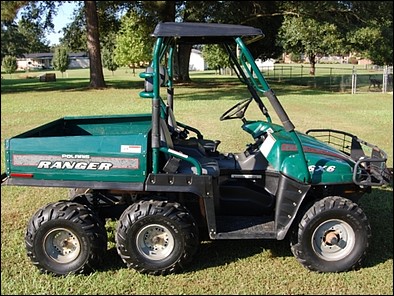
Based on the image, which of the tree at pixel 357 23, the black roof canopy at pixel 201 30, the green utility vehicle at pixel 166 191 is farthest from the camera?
the tree at pixel 357 23

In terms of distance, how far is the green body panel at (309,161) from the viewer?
3.77 m

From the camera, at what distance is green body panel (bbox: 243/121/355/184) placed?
148 inches

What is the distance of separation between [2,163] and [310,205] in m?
5.43

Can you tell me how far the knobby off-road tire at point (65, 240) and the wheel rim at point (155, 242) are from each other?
1.03ft

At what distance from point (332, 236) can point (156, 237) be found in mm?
1411

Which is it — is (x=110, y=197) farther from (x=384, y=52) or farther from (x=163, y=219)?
(x=384, y=52)

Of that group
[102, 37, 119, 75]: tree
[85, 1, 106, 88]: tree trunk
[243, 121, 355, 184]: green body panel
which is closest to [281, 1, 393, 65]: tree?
[85, 1, 106, 88]: tree trunk

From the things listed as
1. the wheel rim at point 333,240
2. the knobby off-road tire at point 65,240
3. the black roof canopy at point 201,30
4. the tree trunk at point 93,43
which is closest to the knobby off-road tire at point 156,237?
the knobby off-road tire at point 65,240

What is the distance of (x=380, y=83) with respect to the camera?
2497 centimetres

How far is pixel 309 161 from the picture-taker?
12.5 ft

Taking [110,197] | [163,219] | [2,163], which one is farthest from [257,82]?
[2,163]

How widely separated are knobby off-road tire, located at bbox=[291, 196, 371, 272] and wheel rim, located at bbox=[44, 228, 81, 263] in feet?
5.79

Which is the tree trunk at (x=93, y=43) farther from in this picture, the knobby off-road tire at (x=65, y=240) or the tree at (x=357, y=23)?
the knobby off-road tire at (x=65, y=240)

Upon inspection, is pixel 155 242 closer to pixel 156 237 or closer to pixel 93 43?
pixel 156 237
